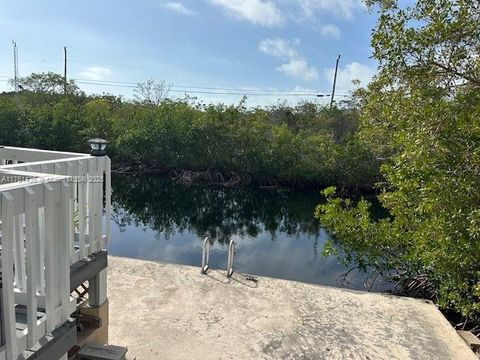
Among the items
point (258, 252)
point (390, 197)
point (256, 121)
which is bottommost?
point (258, 252)

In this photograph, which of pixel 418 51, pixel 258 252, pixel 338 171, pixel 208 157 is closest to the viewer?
pixel 418 51

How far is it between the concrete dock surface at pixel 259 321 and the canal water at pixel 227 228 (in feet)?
10.4

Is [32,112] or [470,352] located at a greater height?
[32,112]

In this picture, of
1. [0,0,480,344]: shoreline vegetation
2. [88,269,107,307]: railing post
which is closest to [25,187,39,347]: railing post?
[88,269,107,307]: railing post

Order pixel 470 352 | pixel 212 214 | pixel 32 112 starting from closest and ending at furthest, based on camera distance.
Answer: pixel 470 352
pixel 212 214
pixel 32 112

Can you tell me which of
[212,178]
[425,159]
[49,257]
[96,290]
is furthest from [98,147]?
[212,178]

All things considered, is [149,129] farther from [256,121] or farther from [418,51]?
[418,51]

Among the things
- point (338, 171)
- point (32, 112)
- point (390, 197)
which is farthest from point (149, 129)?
point (390, 197)

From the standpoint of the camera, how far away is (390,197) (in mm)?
4867

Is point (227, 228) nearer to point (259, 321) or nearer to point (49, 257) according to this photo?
point (259, 321)

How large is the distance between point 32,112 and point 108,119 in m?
3.62

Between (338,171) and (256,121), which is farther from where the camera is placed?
(256,121)

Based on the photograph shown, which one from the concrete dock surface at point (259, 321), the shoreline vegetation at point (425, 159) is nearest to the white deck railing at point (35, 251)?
the concrete dock surface at point (259, 321)

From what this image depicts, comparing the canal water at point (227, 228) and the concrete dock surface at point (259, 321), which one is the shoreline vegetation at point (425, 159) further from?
the canal water at point (227, 228)
